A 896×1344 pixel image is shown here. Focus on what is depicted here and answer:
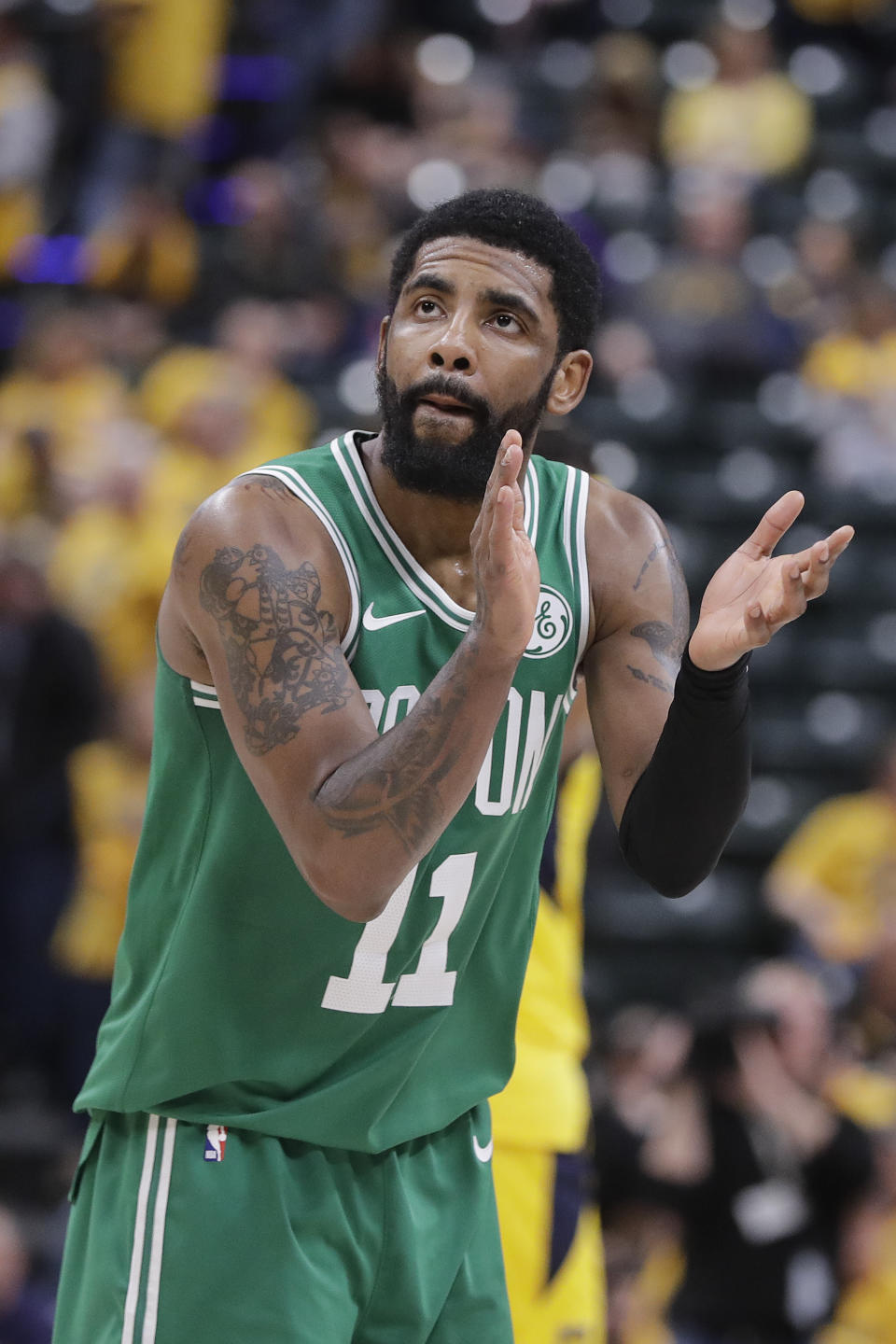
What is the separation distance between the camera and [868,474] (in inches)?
337

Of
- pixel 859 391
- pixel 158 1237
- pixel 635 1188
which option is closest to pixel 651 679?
pixel 158 1237

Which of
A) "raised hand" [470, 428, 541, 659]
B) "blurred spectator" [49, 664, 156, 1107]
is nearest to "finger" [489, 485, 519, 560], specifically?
"raised hand" [470, 428, 541, 659]

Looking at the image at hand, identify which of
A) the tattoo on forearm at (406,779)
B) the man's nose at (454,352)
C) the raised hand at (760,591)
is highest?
the man's nose at (454,352)

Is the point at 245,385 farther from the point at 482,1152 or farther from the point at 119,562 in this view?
the point at 482,1152

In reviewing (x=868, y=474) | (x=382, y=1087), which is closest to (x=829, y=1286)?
(x=382, y=1087)

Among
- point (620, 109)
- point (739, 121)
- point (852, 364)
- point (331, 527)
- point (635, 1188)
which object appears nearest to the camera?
point (331, 527)

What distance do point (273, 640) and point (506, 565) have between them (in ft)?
1.06

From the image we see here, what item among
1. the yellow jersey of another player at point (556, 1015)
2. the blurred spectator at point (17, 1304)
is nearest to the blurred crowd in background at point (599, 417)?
the blurred spectator at point (17, 1304)

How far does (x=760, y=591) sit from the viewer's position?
2.39 meters

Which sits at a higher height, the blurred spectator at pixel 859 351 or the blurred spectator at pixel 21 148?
the blurred spectator at pixel 21 148

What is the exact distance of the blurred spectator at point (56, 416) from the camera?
21.8 ft

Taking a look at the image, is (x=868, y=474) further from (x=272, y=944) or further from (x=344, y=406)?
(x=272, y=944)

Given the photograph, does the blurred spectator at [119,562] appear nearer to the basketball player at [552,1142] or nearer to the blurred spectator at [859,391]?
the basketball player at [552,1142]

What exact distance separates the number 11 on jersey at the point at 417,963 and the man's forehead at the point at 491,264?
0.85 m
